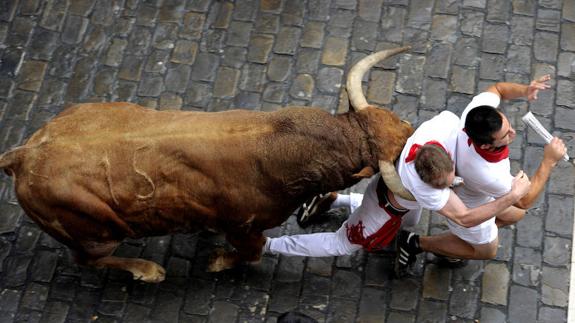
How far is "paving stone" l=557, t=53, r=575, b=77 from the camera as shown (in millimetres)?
7855

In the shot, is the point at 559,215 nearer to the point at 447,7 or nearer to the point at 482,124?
the point at 482,124

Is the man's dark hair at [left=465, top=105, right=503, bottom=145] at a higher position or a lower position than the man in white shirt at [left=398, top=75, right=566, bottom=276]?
higher

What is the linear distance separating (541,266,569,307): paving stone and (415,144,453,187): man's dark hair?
204 centimetres

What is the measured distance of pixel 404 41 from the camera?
26.9 ft

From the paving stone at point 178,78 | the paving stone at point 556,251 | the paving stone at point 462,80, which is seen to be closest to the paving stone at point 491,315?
the paving stone at point 556,251

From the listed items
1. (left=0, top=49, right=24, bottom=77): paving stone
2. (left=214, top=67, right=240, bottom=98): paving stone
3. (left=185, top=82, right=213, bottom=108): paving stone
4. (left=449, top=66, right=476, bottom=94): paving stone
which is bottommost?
(left=0, top=49, right=24, bottom=77): paving stone

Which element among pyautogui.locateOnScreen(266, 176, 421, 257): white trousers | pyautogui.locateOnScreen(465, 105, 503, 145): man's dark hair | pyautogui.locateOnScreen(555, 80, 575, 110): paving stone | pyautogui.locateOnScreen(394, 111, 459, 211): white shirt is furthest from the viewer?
pyautogui.locateOnScreen(555, 80, 575, 110): paving stone

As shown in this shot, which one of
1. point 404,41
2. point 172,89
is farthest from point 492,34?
point 172,89

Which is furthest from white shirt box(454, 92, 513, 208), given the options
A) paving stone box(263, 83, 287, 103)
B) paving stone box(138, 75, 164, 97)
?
paving stone box(138, 75, 164, 97)

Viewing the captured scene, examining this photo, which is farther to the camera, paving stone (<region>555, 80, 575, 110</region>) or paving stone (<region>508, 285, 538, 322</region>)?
paving stone (<region>555, 80, 575, 110</region>)

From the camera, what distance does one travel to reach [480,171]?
549cm

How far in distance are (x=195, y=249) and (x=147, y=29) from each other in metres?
2.71

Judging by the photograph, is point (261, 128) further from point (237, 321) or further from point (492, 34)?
point (492, 34)

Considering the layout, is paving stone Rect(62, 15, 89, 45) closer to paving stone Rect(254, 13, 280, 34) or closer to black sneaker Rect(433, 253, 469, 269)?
paving stone Rect(254, 13, 280, 34)
